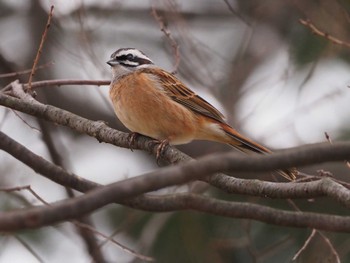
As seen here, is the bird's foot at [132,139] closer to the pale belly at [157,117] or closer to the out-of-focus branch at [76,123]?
the out-of-focus branch at [76,123]

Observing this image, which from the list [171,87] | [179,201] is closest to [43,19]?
[171,87]

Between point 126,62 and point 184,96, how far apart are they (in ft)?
2.04

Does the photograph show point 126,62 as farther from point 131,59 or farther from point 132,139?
point 132,139

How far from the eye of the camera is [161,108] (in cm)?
675

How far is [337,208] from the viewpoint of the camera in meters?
8.38

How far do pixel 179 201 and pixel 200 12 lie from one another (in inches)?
312

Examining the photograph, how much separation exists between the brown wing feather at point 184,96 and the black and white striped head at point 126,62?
0.39 ft

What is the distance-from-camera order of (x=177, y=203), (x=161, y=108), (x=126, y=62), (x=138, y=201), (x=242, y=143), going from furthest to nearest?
1. (x=126, y=62)
2. (x=161, y=108)
3. (x=242, y=143)
4. (x=138, y=201)
5. (x=177, y=203)

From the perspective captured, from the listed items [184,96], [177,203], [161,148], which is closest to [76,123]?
[161,148]

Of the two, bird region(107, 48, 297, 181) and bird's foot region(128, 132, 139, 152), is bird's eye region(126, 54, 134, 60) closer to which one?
bird region(107, 48, 297, 181)

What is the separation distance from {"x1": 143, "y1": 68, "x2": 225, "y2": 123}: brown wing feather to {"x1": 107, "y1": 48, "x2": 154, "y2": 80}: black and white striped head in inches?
4.6

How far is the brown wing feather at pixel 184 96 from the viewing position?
6.96 meters

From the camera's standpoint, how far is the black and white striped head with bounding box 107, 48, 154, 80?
7.00 meters

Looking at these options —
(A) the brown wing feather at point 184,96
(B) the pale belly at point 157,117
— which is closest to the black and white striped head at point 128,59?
(A) the brown wing feather at point 184,96
